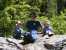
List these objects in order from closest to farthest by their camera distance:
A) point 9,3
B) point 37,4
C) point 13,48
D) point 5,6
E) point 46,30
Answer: point 13,48, point 46,30, point 5,6, point 9,3, point 37,4

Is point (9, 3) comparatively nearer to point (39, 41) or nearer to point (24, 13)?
point (24, 13)

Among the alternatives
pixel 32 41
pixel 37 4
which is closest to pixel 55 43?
pixel 32 41

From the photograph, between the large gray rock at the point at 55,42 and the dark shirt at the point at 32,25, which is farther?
the dark shirt at the point at 32,25

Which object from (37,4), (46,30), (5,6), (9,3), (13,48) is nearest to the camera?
(13,48)

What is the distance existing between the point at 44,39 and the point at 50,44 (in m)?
0.34

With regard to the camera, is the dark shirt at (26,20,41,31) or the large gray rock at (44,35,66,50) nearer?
the large gray rock at (44,35,66,50)

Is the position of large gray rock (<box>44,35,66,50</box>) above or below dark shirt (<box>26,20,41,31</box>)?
below

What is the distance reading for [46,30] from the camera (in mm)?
9281

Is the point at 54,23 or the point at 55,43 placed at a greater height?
the point at 55,43

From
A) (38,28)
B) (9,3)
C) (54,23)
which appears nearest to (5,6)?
(9,3)

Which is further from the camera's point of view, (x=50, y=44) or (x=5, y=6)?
(x=5, y=6)

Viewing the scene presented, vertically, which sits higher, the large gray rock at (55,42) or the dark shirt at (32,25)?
the dark shirt at (32,25)

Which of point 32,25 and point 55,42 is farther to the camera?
point 32,25

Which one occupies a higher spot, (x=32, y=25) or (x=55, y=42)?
(x=32, y=25)
